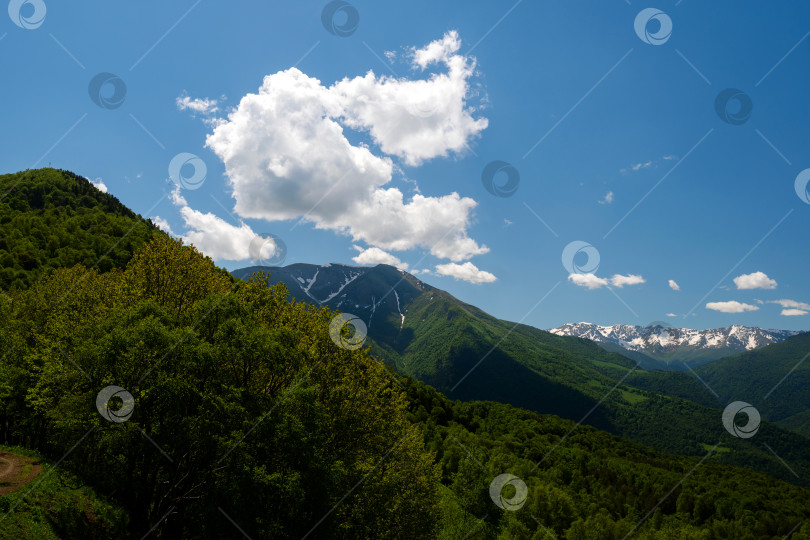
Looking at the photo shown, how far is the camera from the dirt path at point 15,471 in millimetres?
23297

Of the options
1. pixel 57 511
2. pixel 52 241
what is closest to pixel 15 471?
pixel 57 511

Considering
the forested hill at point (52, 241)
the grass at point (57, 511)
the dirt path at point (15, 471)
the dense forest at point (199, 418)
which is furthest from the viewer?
the forested hill at point (52, 241)

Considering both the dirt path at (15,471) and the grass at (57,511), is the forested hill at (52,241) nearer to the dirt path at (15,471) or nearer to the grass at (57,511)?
the dirt path at (15,471)

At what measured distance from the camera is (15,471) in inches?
1035

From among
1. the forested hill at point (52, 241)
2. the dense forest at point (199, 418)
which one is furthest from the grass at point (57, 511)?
the forested hill at point (52, 241)

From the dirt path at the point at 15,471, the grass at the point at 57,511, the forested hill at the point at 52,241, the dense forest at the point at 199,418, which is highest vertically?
the dense forest at the point at 199,418

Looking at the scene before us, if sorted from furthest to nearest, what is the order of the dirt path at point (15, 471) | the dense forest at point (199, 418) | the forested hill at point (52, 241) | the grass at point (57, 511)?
1. the forested hill at point (52, 241)
2. the dense forest at point (199, 418)
3. the dirt path at point (15, 471)
4. the grass at point (57, 511)

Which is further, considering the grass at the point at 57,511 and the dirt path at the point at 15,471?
the dirt path at the point at 15,471

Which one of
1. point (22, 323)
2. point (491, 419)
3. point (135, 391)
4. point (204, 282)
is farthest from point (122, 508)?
point (491, 419)

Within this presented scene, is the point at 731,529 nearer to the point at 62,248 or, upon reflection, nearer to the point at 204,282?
the point at 204,282

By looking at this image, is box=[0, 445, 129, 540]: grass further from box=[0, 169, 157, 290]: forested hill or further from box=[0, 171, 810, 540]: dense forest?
box=[0, 169, 157, 290]: forested hill

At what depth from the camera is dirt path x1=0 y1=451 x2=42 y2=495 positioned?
23.3 metres

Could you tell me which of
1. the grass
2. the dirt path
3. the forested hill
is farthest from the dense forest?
the forested hill

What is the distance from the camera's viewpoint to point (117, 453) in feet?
80.2
